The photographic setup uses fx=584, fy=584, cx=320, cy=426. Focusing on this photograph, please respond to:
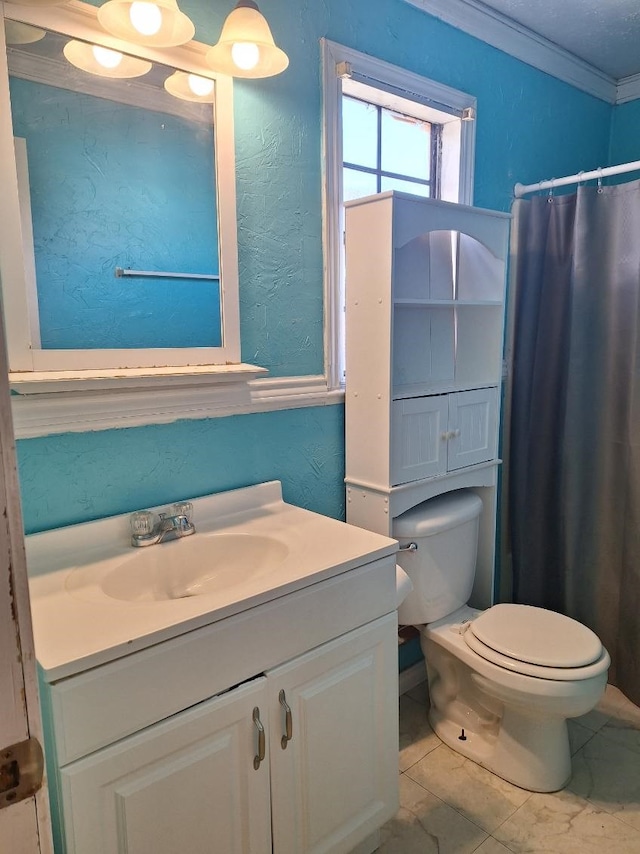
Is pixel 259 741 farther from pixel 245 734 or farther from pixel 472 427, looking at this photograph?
pixel 472 427

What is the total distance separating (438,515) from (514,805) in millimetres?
821

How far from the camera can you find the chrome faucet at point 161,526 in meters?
1.32

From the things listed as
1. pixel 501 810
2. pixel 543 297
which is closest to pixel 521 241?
pixel 543 297

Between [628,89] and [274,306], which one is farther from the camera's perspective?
[628,89]

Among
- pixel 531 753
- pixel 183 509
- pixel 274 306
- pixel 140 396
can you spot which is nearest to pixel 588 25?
pixel 274 306

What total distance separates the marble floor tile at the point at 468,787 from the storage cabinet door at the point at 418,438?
881 mm

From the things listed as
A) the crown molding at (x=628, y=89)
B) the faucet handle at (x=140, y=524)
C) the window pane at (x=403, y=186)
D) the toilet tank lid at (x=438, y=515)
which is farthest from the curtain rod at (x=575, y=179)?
the faucet handle at (x=140, y=524)

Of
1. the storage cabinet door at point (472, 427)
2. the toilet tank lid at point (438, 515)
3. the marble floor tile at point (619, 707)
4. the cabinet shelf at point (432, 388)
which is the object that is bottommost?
the marble floor tile at point (619, 707)

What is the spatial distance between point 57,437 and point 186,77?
0.87 m

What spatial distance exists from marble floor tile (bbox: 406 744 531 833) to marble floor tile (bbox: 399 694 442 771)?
3 centimetres

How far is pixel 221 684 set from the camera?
1.05 metres

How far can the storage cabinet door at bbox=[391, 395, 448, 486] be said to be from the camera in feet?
5.49

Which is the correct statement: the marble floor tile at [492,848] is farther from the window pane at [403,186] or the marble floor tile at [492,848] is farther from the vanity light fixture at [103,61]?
the vanity light fixture at [103,61]

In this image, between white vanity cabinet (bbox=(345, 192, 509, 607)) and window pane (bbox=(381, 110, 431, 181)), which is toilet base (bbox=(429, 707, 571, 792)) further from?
window pane (bbox=(381, 110, 431, 181))
